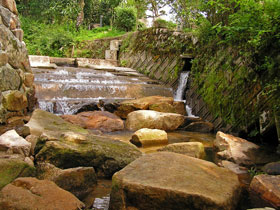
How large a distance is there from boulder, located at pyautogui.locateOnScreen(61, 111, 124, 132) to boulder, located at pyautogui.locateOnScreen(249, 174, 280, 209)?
3650mm

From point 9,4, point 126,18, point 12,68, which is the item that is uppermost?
point 126,18

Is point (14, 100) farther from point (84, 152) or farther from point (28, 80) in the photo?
point (84, 152)

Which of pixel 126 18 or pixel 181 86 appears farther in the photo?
pixel 126 18

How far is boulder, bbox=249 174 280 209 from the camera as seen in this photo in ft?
8.59

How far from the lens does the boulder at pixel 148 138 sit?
15.6ft

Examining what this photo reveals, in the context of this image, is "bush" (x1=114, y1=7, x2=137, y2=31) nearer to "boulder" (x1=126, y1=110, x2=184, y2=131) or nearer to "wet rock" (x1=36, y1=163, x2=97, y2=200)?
"boulder" (x1=126, y1=110, x2=184, y2=131)

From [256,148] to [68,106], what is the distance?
4.64m

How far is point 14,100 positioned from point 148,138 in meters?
2.68

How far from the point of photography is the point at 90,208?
96.2 inches

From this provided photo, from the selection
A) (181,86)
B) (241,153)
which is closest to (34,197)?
(241,153)

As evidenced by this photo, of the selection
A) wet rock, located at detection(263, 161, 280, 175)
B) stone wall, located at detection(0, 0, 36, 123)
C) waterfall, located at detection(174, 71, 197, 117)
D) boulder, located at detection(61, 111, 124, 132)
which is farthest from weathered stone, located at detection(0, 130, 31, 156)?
waterfall, located at detection(174, 71, 197, 117)

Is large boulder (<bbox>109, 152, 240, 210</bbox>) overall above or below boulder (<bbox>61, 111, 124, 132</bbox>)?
above

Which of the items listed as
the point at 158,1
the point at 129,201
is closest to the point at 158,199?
the point at 129,201

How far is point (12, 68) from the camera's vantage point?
16.6 feet
